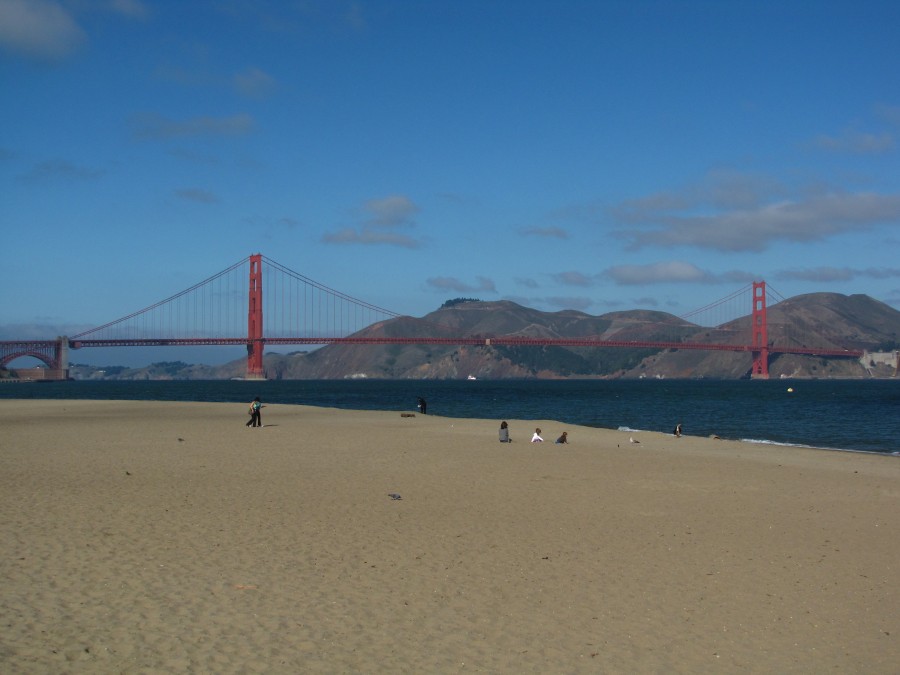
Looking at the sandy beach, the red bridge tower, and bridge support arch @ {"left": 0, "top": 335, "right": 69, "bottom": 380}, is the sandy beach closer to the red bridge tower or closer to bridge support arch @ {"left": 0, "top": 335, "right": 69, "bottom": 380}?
the red bridge tower

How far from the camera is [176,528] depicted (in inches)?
404

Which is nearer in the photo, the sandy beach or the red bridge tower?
the sandy beach

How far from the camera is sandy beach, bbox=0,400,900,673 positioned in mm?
6301

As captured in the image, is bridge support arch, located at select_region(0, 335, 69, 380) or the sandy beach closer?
the sandy beach

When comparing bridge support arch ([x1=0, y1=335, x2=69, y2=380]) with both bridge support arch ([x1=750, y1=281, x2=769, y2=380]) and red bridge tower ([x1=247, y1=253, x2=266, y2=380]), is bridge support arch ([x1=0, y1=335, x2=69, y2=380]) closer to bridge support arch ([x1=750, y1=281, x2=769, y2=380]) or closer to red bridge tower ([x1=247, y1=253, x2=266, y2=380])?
red bridge tower ([x1=247, y1=253, x2=266, y2=380])

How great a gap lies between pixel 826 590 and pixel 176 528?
762cm

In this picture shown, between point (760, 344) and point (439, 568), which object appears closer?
point (439, 568)

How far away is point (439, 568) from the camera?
873 centimetres

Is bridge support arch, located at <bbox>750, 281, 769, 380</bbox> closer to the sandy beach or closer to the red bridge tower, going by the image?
the red bridge tower

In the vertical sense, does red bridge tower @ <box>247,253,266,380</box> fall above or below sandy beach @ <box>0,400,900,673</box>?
above

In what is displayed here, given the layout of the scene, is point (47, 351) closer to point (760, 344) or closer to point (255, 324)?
point (255, 324)

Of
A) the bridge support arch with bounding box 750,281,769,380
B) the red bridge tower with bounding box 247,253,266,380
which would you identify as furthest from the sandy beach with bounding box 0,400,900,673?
the bridge support arch with bounding box 750,281,769,380

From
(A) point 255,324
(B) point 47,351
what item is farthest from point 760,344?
(B) point 47,351

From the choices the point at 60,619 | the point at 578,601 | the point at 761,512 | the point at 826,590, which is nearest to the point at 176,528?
the point at 60,619
